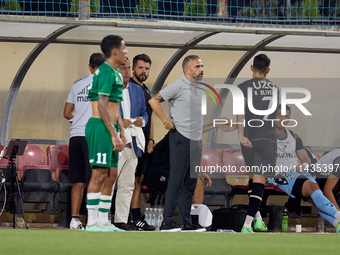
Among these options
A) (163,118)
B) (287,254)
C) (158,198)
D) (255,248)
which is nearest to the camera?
(287,254)

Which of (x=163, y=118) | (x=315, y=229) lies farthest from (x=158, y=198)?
(x=315, y=229)

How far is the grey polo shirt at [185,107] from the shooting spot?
6242 mm

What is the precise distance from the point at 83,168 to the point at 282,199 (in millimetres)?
3015

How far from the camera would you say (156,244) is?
13.2ft

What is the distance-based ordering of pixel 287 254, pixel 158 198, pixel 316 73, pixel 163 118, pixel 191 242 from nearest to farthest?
pixel 287 254, pixel 191 242, pixel 163 118, pixel 158 198, pixel 316 73

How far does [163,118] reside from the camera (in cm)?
621

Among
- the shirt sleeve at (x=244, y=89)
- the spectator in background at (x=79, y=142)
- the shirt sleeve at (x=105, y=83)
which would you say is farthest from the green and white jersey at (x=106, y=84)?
the shirt sleeve at (x=244, y=89)

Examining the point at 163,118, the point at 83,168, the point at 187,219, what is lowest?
the point at 187,219

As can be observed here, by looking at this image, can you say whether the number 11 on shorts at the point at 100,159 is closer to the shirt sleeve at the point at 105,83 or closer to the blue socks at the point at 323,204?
the shirt sleeve at the point at 105,83

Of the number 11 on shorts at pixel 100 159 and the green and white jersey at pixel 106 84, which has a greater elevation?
the green and white jersey at pixel 106 84

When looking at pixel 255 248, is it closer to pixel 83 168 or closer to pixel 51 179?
pixel 83 168

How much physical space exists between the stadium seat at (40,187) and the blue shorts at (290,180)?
2.79 metres

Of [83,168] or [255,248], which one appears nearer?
[255,248]

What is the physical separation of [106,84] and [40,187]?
7.69 feet
